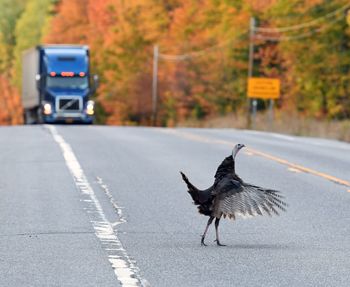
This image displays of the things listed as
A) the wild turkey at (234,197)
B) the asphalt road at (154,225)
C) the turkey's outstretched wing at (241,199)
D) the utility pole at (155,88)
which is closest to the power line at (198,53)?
the utility pole at (155,88)

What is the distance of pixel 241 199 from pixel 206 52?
209ft

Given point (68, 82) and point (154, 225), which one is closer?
point (154, 225)

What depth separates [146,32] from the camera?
283 feet

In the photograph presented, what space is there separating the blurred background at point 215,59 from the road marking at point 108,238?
1959 cm

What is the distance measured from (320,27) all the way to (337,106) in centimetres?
429

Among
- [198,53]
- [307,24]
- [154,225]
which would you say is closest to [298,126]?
[307,24]

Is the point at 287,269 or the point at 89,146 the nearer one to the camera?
the point at 287,269

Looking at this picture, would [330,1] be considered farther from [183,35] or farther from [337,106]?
[183,35]

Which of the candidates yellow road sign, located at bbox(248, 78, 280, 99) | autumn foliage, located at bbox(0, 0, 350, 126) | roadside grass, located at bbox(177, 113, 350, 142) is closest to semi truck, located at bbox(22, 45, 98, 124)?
yellow road sign, located at bbox(248, 78, 280, 99)

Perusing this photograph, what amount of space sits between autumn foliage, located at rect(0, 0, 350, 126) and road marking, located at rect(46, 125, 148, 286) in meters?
39.8

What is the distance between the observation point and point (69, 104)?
161 ft

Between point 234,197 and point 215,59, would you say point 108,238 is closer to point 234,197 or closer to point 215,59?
point 234,197

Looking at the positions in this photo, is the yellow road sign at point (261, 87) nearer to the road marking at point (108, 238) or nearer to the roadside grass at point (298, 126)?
the roadside grass at point (298, 126)

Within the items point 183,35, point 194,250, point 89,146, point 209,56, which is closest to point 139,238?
point 194,250
